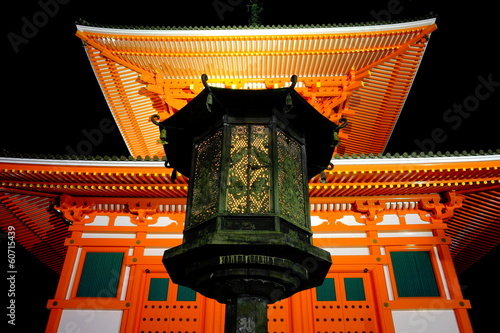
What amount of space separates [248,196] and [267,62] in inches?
259

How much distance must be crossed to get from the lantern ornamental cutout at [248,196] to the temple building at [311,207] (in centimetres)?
235

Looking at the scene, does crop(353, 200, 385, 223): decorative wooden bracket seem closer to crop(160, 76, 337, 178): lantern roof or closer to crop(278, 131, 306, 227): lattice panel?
crop(160, 76, 337, 178): lantern roof

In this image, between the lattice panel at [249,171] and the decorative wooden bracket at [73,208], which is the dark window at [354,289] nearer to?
the lattice panel at [249,171]

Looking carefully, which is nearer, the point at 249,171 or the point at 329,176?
the point at 249,171

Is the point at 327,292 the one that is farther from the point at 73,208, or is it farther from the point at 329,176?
the point at 73,208

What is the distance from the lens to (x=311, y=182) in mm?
6520

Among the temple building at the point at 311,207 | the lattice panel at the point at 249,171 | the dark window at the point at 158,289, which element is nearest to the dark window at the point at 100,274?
the temple building at the point at 311,207

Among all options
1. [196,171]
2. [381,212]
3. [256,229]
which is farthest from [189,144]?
[381,212]

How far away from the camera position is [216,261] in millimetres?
2689

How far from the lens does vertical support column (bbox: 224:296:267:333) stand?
8.81 ft

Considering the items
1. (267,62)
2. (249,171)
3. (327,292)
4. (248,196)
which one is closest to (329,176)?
(327,292)

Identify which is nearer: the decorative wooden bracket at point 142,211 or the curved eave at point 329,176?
the curved eave at point 329,176

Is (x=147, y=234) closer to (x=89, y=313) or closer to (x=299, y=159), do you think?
(x=89, y=313)

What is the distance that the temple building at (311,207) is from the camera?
6.16 metres
